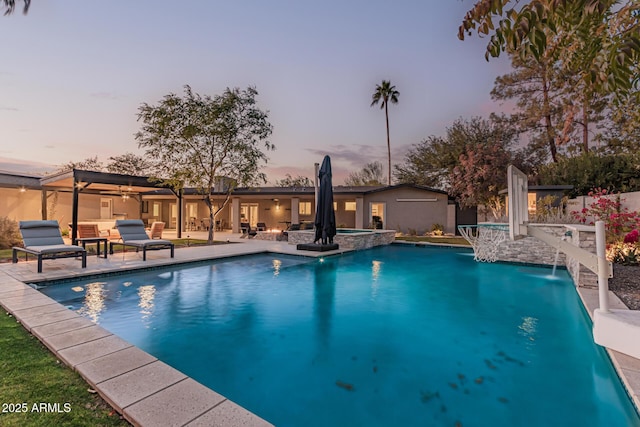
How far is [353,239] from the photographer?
13.5 m

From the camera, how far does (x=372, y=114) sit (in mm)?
33250

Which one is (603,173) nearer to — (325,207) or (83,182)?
(325,207)

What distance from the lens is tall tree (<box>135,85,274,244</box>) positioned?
13906 mm

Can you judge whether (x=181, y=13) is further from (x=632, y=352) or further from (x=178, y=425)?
(x=632, y=352)

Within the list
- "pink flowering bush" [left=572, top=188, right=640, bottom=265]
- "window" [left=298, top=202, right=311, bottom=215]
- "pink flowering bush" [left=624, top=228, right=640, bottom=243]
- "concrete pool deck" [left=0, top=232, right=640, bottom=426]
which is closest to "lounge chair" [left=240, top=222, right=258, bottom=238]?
"window" [left=298, top=202, right=311, bottom=215]

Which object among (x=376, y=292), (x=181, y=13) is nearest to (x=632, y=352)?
(x=376, y=292)

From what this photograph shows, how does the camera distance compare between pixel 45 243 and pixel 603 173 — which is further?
pixel 603 173

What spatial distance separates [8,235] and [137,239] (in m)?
5.98

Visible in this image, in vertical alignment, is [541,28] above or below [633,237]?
above

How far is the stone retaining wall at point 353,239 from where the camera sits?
44.4 ft

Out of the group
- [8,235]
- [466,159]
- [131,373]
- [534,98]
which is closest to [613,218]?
[131,373]

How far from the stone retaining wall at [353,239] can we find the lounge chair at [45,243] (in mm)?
8181

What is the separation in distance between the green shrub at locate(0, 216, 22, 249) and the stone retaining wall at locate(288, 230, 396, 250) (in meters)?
10.4

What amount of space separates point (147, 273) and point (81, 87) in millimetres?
10010
